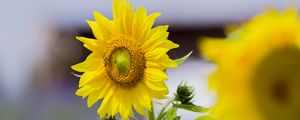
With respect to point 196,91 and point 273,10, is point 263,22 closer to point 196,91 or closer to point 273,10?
point 273,10

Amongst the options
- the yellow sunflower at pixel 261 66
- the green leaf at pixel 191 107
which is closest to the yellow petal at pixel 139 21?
the green leaf at pixel 191 107

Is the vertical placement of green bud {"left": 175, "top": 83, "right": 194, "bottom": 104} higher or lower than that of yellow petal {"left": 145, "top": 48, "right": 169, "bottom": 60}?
lower

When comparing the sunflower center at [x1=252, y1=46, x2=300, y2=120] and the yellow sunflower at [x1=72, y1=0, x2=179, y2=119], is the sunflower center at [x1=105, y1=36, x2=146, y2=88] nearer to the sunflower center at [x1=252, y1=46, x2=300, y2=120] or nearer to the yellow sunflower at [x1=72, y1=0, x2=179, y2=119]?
the yellow sunflower at [x1=72, y1=0, x2=179, y2=119]

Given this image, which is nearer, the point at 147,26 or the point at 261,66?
the point at 261,66

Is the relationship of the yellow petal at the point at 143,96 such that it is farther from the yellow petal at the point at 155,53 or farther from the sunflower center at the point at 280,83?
the sunflower center at the point at 280,83

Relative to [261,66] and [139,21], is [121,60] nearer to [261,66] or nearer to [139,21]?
[139,21]

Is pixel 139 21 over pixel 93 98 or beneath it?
over

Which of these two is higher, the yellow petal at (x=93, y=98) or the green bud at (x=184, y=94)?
the green bud at (x=184, y=94)

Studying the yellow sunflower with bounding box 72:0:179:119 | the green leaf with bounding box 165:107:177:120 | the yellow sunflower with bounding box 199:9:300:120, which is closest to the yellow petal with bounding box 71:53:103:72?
the yellow sunflower with bounding box 72:0:179:119

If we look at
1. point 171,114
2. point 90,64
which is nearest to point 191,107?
point 171,114
